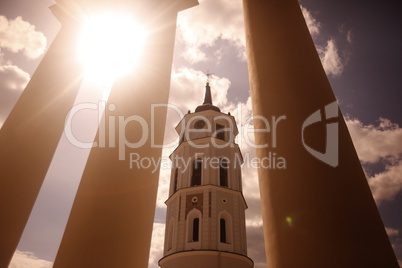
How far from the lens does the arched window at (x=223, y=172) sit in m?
25.2

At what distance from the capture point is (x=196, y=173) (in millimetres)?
25656

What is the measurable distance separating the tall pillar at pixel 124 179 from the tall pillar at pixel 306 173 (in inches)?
66.1

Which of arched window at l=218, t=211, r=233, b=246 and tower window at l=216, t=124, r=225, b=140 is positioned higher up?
tower window at l=216, t=124, r=225, b=140

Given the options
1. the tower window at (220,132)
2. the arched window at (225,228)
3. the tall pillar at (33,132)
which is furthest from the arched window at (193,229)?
the tall pillar at (33,132)

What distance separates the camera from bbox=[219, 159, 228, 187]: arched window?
2520cm

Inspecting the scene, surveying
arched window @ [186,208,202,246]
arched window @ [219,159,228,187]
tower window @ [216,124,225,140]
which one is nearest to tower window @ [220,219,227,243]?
arched window @ [186,208,202,246]

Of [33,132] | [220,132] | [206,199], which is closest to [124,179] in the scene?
[33,132]

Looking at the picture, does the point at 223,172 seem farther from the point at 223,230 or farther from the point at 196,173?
the point at 223,230

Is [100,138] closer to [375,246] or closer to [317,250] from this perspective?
[317,250]

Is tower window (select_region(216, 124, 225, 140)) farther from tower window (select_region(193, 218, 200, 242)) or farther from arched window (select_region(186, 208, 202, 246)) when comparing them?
tower window (select_region(193, 218, 200, 242))

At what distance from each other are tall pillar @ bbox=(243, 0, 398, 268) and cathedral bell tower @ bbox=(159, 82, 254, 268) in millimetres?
19008

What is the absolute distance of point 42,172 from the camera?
6254mm

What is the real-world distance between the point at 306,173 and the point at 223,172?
77.8 feet

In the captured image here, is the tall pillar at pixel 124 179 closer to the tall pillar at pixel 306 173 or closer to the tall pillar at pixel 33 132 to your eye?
the tall pillar at pixel 306 173
